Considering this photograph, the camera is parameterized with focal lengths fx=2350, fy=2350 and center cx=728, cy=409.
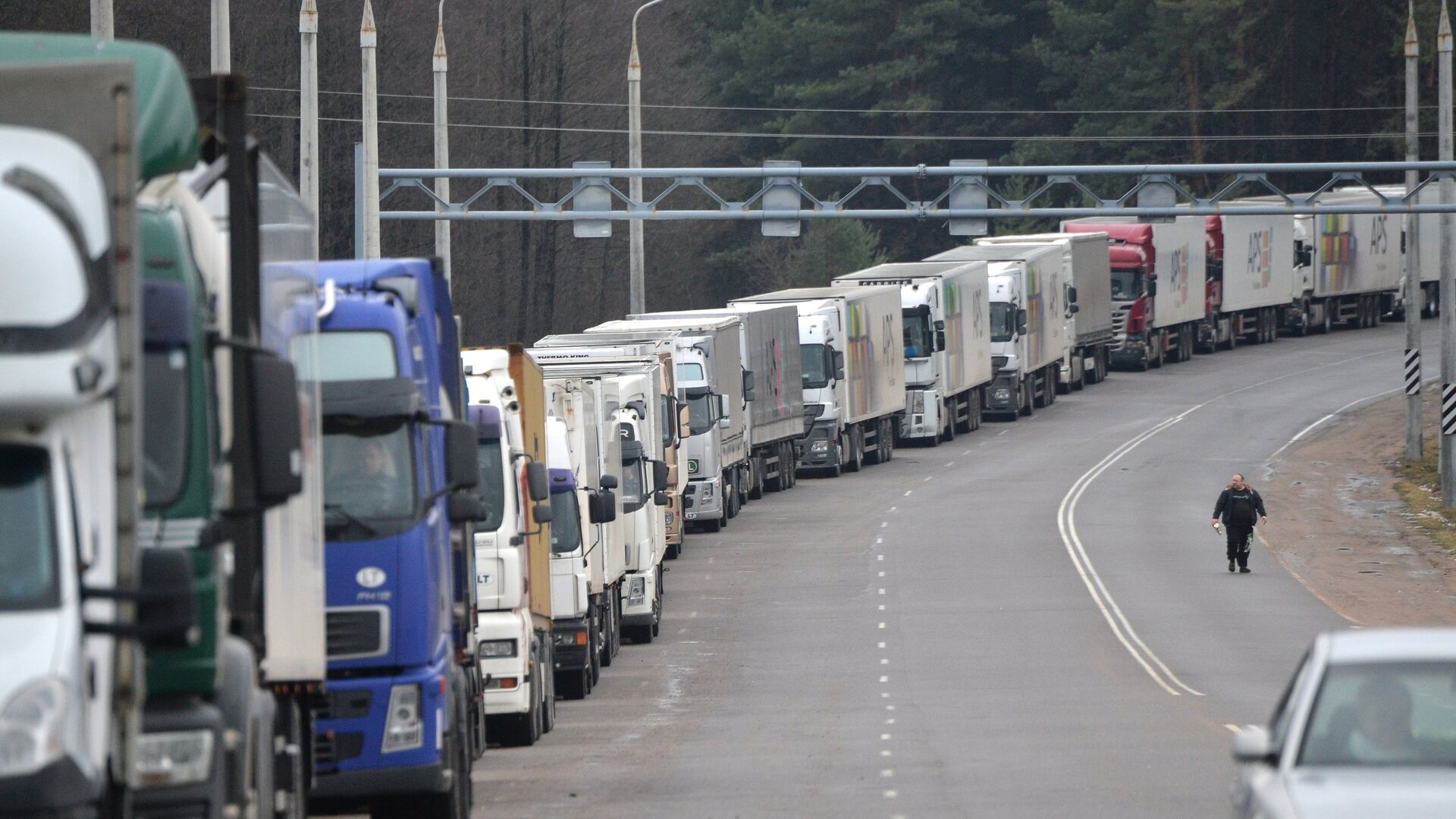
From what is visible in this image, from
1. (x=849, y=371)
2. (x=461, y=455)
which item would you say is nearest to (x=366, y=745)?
Result: (x=461, y=455)

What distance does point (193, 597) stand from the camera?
7.56 meters

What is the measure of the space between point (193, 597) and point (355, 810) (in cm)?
550

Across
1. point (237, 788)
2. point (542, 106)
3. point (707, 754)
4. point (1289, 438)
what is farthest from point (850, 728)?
point (542, 106)

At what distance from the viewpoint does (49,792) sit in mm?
6922

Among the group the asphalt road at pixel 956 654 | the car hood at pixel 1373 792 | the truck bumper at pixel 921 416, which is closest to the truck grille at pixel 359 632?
the asphalt road at pixel 956 654

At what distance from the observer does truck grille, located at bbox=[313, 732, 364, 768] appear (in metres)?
12.0

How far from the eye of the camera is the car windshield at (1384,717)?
8328mm

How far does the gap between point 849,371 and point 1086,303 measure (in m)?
16.6

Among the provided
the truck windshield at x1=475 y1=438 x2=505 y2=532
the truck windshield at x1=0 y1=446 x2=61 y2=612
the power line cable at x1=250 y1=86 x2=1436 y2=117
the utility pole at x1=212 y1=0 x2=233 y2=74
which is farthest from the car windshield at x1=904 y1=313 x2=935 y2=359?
the truck windshield at x1=0 y1=446 x2=61 y2=612

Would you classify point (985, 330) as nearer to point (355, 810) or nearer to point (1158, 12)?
point (1158, 12)

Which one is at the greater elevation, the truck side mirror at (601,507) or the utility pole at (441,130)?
the utility pole at (441,130)

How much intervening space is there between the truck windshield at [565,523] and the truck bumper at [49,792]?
567 inches

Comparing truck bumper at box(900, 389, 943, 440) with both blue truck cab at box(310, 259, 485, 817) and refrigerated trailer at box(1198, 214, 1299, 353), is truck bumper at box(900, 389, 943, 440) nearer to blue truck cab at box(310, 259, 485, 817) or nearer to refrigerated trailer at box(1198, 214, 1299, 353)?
refrigerated trailer at box(1198, 214, 1299, 353)

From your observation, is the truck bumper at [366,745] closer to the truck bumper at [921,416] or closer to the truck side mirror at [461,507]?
the truck side mirror at [461,507]
